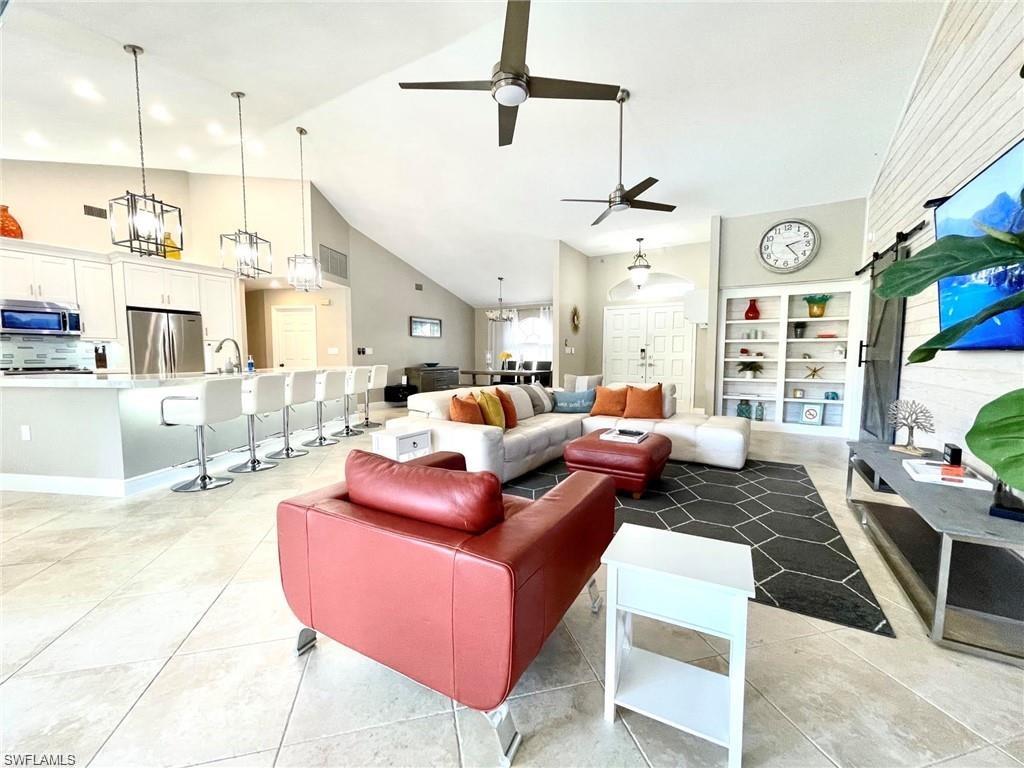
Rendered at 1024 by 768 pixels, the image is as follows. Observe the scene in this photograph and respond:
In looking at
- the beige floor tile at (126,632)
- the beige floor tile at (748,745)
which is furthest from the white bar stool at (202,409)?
the beige floor tile at (748,745)

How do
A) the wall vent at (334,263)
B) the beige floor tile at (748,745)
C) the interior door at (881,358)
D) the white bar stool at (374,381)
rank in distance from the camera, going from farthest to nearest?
the wall vent at (334,263) < the white bar stool at (374,381) < the interior door at (881,358) < the beige floor tile at (748,745)

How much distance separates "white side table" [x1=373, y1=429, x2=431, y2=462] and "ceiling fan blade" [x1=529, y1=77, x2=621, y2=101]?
2.51m

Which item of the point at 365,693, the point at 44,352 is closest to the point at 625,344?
the point at 365,693

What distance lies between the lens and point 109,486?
323 cm

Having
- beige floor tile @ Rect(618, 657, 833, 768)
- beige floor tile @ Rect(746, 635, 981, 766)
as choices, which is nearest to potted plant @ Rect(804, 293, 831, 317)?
beige floor tile @ Rect(746, 635, 981, 766)

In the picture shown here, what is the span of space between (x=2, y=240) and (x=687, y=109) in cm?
713

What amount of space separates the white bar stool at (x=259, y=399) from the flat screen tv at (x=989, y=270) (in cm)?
499

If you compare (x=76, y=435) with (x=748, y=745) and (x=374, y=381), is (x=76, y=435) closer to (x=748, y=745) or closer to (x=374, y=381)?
(x=374, y=381)

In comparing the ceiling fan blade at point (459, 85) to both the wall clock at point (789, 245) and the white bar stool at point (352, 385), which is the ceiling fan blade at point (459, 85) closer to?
the white bar stool at point (352, 385)

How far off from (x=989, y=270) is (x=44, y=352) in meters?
8.22

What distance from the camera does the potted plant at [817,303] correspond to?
17.7 ft

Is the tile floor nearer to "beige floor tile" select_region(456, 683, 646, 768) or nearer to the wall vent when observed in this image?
"beige floor tile" select_region(456, 683, 646, 768)

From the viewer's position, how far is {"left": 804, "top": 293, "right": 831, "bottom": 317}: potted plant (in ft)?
17.7

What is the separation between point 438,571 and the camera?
1.11m
